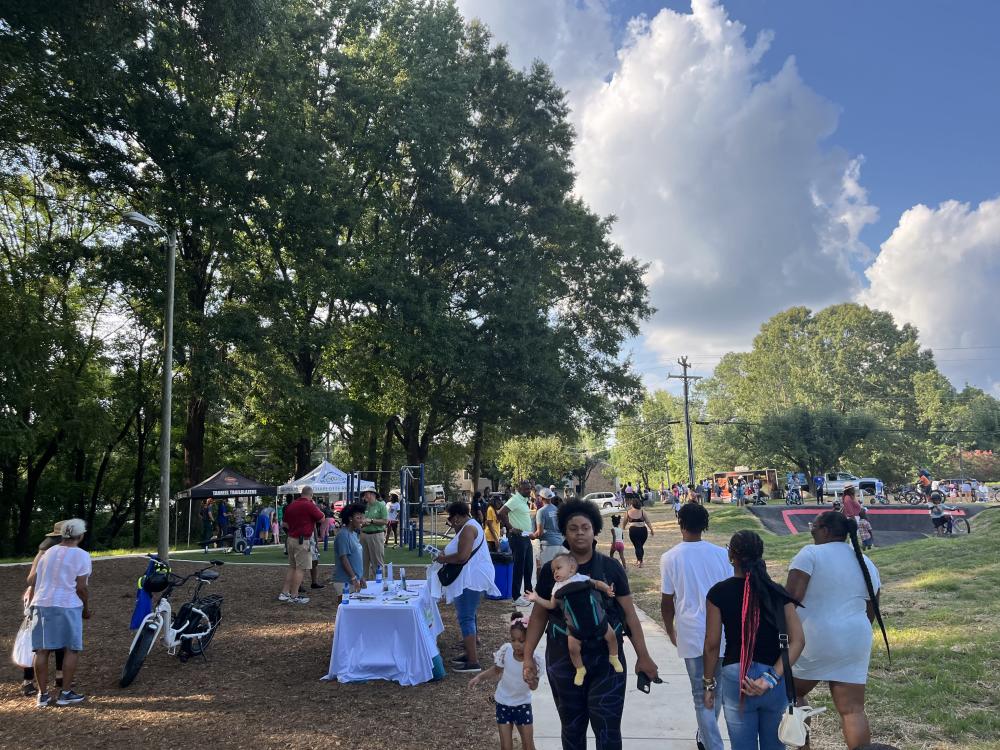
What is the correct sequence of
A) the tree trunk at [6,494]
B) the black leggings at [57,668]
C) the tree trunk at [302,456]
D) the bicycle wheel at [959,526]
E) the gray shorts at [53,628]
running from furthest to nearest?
the tree trunk at [6,494] → the tree trunk at [302,456] → the bicycle wheel at [959,526] → the black leggings at [57,668] → the gray shorts at [53,628]

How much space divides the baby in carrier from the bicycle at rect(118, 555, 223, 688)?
4960mm

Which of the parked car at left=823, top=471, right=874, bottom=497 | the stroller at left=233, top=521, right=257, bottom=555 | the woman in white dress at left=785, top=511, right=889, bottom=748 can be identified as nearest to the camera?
the woman in white dress at left=785, top=511, right=889, bottom=748

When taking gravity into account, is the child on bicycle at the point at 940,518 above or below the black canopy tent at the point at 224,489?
below

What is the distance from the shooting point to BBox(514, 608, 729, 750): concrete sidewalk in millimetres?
5453

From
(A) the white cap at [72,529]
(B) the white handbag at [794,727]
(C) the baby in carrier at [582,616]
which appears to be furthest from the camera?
(A) the white cap at [72,529]

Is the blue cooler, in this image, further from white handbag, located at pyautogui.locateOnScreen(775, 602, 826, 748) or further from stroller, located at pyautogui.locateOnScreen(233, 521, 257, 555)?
stroller, located at pyautogui.locateOnScreen(233, 521, 257, 555)

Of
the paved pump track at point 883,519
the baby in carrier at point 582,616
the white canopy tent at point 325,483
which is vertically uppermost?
the white canopy tent at point 325,483

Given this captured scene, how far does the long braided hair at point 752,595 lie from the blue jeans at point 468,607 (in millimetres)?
3985

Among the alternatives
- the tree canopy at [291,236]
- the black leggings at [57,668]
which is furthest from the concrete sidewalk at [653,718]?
the tree canopy at [291,236]

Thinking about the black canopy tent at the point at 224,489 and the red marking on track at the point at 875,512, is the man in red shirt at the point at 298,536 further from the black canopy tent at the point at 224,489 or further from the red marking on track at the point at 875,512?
the red marking on track at the point at 875,512

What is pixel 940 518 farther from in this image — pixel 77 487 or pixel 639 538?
pixel 77 487

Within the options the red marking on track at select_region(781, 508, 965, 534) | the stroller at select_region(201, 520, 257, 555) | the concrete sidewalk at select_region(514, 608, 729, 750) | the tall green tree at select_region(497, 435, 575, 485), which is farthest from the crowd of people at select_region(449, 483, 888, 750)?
the tall green tree at select_region(497, 435, 575, 485)

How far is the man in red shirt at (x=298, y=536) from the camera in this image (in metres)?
11.6

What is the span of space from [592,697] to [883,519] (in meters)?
32.6
